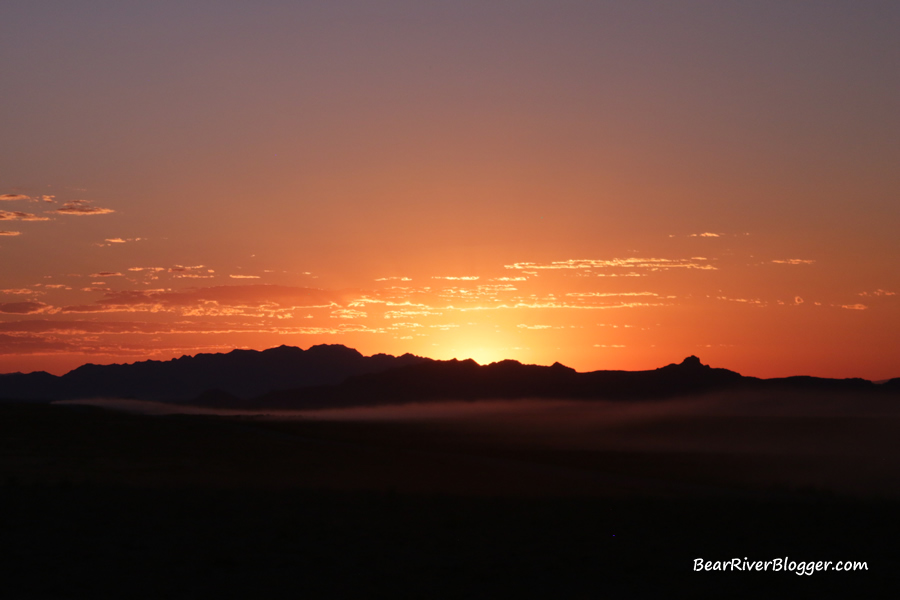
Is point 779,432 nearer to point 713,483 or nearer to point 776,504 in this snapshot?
point 713,483

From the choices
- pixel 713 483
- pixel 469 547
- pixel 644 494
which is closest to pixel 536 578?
pixel 469 547

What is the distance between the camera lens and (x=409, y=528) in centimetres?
2092

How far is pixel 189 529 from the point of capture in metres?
20.1

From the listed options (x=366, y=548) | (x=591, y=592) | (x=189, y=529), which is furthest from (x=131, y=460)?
(x=591, y=592)

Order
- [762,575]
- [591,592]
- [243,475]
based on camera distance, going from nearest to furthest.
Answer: [591,592], [762,575], [243,475]

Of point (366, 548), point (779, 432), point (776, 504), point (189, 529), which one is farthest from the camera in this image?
point (779, 432)

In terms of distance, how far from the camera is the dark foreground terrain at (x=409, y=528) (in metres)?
16.0

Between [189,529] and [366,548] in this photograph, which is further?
[189,529]

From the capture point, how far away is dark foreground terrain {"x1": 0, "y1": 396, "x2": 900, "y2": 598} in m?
16.0

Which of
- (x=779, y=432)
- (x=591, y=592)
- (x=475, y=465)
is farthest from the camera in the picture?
(x=779, y=432)

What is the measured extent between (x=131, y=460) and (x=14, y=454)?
6.45 meters

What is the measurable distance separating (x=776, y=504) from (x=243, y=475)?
21.0m

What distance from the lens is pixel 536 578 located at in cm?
1653

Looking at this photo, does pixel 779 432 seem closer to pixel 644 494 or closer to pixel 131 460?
pixel 644 494
